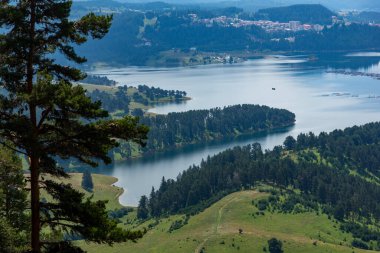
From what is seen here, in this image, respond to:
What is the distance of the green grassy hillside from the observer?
3947 inches

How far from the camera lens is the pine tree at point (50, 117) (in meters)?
19.0

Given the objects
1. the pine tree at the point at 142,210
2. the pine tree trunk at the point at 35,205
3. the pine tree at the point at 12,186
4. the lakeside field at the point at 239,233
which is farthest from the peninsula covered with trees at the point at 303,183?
the pine tree trunk at the point at 35,205

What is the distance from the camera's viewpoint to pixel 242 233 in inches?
4131

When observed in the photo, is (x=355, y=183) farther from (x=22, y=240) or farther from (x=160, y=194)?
(x=22, y=240)

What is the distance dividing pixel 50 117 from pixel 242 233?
88469 millimetres

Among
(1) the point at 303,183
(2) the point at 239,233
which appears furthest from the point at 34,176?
(1) the point at 303,183

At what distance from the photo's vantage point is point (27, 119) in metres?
19.0

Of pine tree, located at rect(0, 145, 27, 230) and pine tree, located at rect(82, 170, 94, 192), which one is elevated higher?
pine tree, located at rect(0, 145, 27, 230)

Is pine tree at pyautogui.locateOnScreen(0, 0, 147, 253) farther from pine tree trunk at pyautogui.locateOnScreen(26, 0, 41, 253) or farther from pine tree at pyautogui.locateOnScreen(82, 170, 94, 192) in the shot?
pine tree at pyautogui.locateOnScreen(82, 170, 94, 192)

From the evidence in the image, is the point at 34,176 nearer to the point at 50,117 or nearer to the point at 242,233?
the point at 50,117

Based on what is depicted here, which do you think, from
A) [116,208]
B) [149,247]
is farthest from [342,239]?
[116,208]

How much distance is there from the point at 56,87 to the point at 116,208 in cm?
13341

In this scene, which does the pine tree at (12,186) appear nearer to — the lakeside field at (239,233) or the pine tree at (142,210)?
the lakeside field at (239,233)

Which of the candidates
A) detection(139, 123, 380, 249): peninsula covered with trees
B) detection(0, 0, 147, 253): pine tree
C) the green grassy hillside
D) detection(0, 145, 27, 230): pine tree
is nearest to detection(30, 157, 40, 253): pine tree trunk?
detection(0, 0, 147, 253): pine tree
